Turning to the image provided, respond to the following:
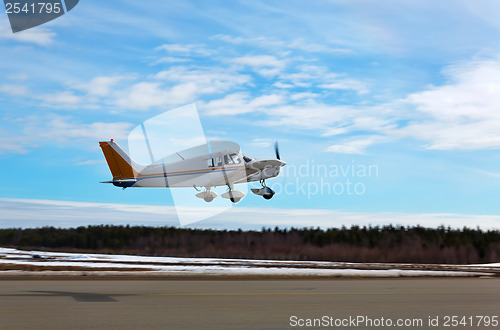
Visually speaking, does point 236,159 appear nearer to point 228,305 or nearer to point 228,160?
point 228,160

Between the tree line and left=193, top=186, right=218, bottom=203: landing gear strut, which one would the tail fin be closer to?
left=193, top=186, right=218, bottom=203: landing gear strut

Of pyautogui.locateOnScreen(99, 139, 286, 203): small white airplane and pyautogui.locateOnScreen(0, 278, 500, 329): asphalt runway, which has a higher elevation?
pyautogui.locateOnScreen(99, 139, 286, 203): small white airplane

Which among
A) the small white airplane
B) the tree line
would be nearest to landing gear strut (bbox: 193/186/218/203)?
the small white airplane

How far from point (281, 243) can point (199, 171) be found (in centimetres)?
3386

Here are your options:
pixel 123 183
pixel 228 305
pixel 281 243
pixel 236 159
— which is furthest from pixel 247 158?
pixel 281 243

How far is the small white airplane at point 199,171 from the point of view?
29859 millimetres

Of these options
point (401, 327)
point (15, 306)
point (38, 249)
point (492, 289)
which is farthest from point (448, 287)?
point (38, 249)

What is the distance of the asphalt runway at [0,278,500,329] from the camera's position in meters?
15.0

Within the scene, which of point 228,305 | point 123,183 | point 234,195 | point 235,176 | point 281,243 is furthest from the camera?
point 281,243

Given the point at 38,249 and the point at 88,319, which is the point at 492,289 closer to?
the point at 88,319

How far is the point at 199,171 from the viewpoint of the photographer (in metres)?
30.1

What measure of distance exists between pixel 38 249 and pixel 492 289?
246ft

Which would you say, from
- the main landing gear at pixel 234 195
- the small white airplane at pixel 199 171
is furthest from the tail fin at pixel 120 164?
the main landing gear at pixel 234 195

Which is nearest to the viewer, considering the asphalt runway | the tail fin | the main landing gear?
the asphalt runway
